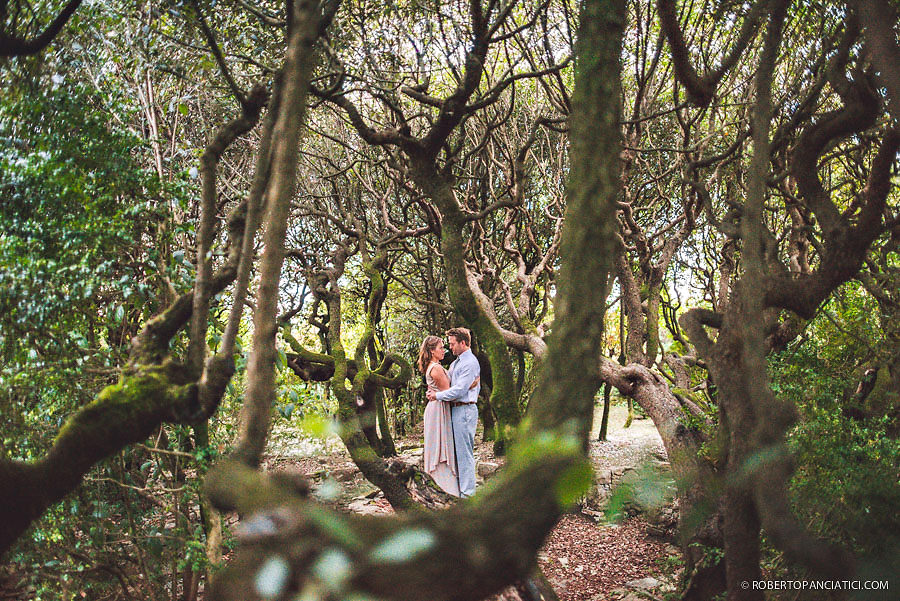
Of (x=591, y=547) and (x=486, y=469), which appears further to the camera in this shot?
(x=486, y=469)

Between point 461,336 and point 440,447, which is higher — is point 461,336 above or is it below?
above

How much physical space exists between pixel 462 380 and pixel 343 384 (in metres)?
2.83

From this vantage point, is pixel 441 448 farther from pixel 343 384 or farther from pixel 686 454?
pixel 686 454

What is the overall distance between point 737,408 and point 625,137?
589cm

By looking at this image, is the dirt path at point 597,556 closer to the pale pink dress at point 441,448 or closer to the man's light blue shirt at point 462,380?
the pale pink dress at point 441,448

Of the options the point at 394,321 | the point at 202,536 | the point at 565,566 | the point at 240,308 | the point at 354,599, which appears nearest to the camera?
the point at 354,599

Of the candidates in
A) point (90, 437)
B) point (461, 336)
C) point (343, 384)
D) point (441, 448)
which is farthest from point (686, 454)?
point (343, 384)

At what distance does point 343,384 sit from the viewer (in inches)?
372

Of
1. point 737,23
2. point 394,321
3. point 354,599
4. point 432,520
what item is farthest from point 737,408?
point 394,321

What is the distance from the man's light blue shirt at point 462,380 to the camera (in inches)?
289

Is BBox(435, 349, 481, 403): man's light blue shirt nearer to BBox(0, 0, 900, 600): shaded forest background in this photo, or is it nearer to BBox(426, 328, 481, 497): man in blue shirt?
BBox(426, 328, 481, 497): man in blue shirt

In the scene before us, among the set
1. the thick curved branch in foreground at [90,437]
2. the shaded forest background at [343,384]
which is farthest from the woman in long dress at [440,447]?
the thick curved branch in foreground at [90,437]

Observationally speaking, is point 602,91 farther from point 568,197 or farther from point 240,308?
point 240,308

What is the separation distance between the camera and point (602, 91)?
1.68 metres
